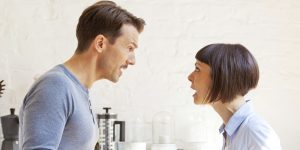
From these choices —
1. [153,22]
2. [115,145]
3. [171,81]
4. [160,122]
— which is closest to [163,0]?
[153,22]

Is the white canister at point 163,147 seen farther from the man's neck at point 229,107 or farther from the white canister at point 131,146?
the man's neck at point 229,107

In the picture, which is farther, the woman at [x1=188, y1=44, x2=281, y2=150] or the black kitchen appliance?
the black kitchen appliance

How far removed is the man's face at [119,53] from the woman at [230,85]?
329 millimetres

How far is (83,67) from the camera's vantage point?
3.87ft

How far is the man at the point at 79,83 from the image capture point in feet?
3.33

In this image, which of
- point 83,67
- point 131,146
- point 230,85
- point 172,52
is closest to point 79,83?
point 83,67

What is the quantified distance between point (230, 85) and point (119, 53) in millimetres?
400

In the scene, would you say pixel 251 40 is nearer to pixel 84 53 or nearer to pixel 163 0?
pixel 163 0

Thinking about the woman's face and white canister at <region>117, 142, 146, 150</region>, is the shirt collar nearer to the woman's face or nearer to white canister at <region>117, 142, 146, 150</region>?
the woman's face

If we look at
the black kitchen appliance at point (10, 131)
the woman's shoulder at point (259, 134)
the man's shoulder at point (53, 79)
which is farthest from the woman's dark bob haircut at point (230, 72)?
the black kitchen appliance at point (10, 131)

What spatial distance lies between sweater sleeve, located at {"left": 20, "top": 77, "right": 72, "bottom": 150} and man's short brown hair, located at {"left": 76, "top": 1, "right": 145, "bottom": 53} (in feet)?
0.57

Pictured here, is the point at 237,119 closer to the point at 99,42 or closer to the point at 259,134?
the point at 259,134

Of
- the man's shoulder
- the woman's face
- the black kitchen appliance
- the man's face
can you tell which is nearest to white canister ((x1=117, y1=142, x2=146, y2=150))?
the black kitchen appliance

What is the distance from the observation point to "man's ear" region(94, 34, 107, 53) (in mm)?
1183
